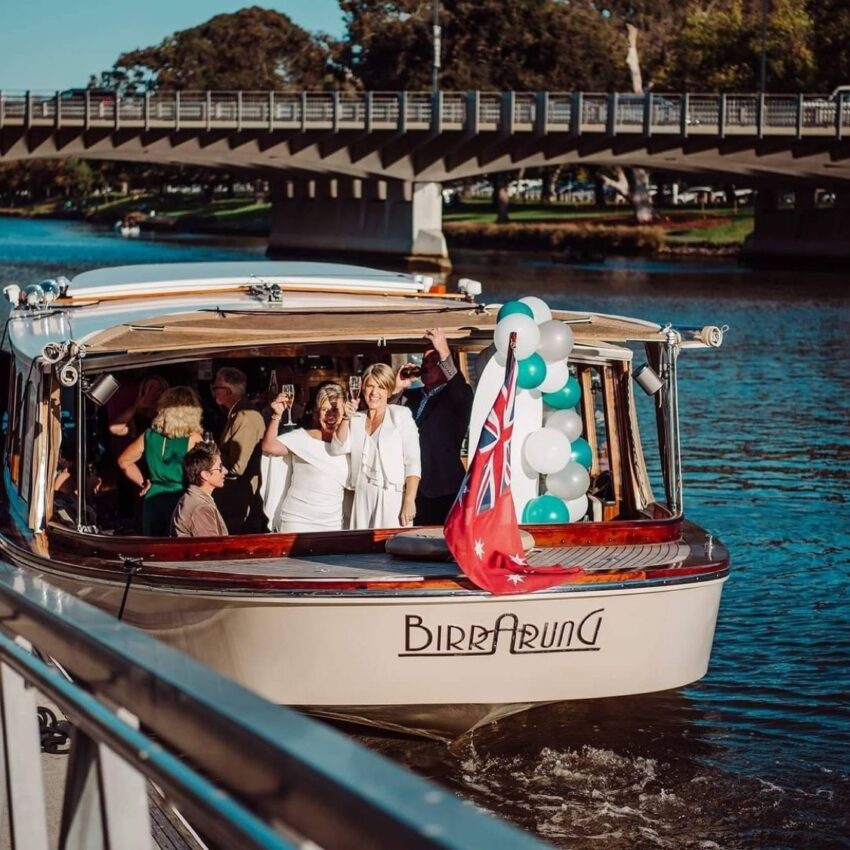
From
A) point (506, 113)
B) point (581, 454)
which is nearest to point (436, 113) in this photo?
point (506, 113)

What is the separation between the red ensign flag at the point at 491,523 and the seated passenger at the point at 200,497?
1.61m

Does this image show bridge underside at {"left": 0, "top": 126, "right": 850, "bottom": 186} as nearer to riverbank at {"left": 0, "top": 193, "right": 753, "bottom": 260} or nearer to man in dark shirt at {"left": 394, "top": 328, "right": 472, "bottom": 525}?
riverbank at {"left": 0, "top": 193, "right": 753, "bottom": 260}

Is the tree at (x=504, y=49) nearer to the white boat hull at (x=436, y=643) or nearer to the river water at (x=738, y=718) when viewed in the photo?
the river water at (x=738, y=718)

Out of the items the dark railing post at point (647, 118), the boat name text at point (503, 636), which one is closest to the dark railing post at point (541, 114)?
the dark railing post at point (647, 118)

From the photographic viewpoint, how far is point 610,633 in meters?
8.99

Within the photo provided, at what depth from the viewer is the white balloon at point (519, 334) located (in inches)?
380

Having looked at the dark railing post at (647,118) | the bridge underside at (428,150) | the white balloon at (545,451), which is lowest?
the white balloon at (545,451)

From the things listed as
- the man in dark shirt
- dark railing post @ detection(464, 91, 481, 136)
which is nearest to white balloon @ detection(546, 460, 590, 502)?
the man in dark shirt

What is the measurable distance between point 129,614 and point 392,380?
198cm

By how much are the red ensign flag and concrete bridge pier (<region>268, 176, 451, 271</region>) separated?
203 feet

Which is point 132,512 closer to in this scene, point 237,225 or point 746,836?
point 746,836

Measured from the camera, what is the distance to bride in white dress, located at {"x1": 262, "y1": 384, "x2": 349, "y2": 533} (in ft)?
32.3

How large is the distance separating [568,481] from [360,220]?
68870 mm

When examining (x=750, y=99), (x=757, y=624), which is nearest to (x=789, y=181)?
(x=750, y=99)
